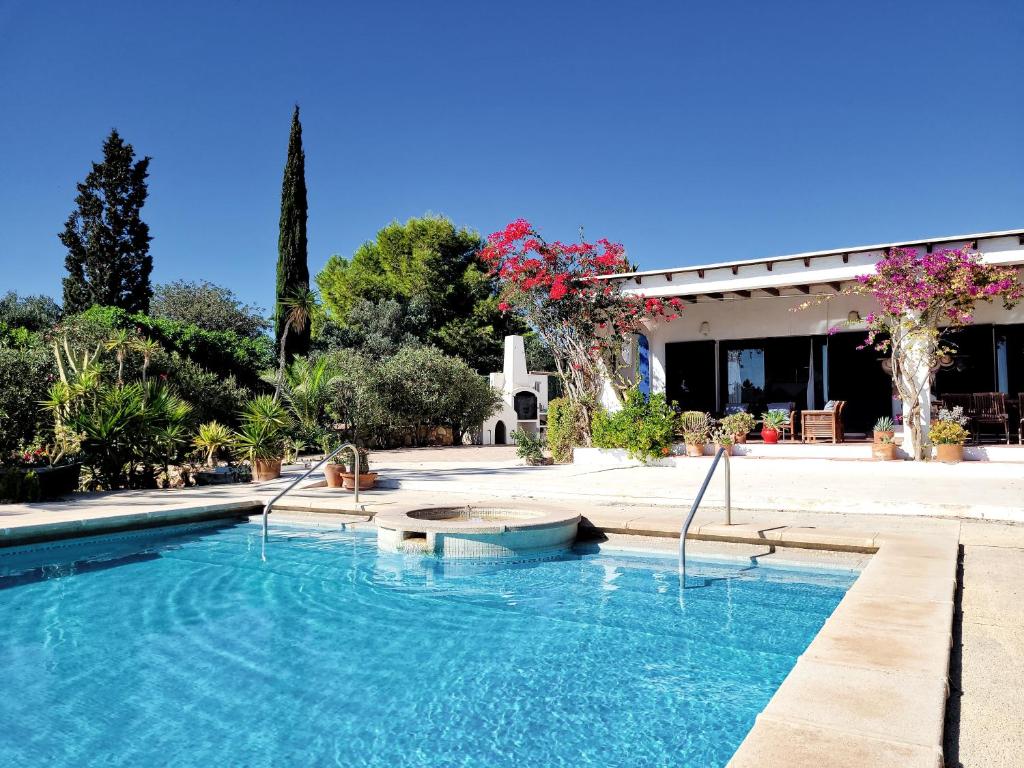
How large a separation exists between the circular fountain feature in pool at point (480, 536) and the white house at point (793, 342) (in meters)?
7.74

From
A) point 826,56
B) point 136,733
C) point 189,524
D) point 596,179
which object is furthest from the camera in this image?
point 596,179

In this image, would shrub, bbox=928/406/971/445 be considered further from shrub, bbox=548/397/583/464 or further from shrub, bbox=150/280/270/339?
shrub, bbox=150/280/270/339

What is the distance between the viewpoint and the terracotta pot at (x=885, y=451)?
11180mm

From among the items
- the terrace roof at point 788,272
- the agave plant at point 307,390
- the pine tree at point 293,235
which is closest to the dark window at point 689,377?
the terrace roof at point 788,272

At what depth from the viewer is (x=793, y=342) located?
14273 mm

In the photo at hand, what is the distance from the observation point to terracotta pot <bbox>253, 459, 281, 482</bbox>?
1176 centimetres

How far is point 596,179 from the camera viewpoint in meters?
26.7

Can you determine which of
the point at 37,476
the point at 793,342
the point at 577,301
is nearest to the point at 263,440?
the point at 37,476

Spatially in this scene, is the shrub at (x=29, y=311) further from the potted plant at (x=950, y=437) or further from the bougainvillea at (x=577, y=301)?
the potted plant at (x=950, y=437)

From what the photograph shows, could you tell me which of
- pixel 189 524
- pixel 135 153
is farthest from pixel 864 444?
pixel 135 153

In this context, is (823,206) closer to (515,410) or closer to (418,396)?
(515,410)

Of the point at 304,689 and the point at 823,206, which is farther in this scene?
the point at 823,206

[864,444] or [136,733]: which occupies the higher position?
[864,444]

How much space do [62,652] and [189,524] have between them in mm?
3934
